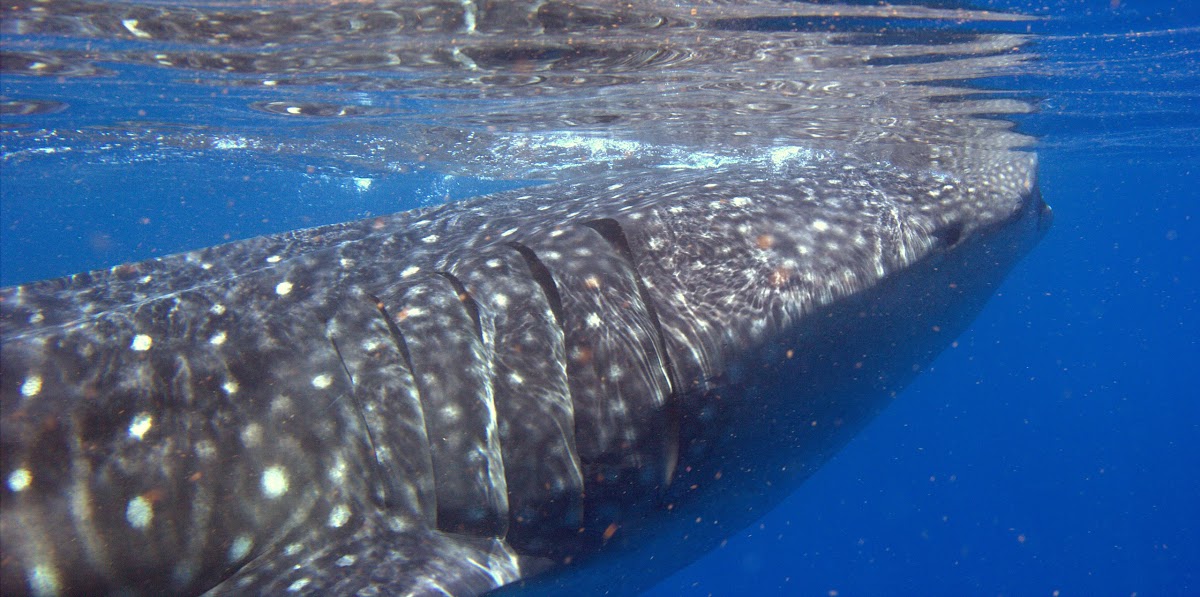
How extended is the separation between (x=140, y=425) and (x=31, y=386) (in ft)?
1.73

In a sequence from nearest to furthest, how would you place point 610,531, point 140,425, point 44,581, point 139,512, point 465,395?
point 44,581
point 139,512
point 140,425
point 465,395
point 610,531

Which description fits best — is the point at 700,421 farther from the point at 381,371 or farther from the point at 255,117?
the point at 255,117

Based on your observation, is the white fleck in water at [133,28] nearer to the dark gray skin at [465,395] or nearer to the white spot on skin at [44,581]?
the dark gray skin at [465,395]

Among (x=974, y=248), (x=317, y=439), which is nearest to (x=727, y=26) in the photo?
A: (x=974, y=248)

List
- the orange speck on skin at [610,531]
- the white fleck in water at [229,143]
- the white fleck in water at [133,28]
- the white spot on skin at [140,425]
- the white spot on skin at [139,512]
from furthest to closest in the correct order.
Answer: the white fleck in water at [229,143] < the white fleck in water at [133,28] < the orange speck on skin at [610,531] < the white spot on skin at [140,425] < the white spot on skin at [139,512]

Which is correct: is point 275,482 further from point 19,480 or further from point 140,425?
point 19,480

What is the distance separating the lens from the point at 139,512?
Result: 10.3 feet

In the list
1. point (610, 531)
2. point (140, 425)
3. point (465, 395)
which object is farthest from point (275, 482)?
point (610, 531)

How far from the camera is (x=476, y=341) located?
4.06m

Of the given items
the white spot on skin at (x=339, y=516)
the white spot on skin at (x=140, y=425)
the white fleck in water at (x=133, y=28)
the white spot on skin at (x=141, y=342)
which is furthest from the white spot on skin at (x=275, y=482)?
the white fleck in water at (x=133, y=28)

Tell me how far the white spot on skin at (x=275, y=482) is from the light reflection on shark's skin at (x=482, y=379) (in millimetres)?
11

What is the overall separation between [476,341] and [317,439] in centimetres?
106

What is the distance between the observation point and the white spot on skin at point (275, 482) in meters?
3.42

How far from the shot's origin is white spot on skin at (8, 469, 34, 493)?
9.71ft
